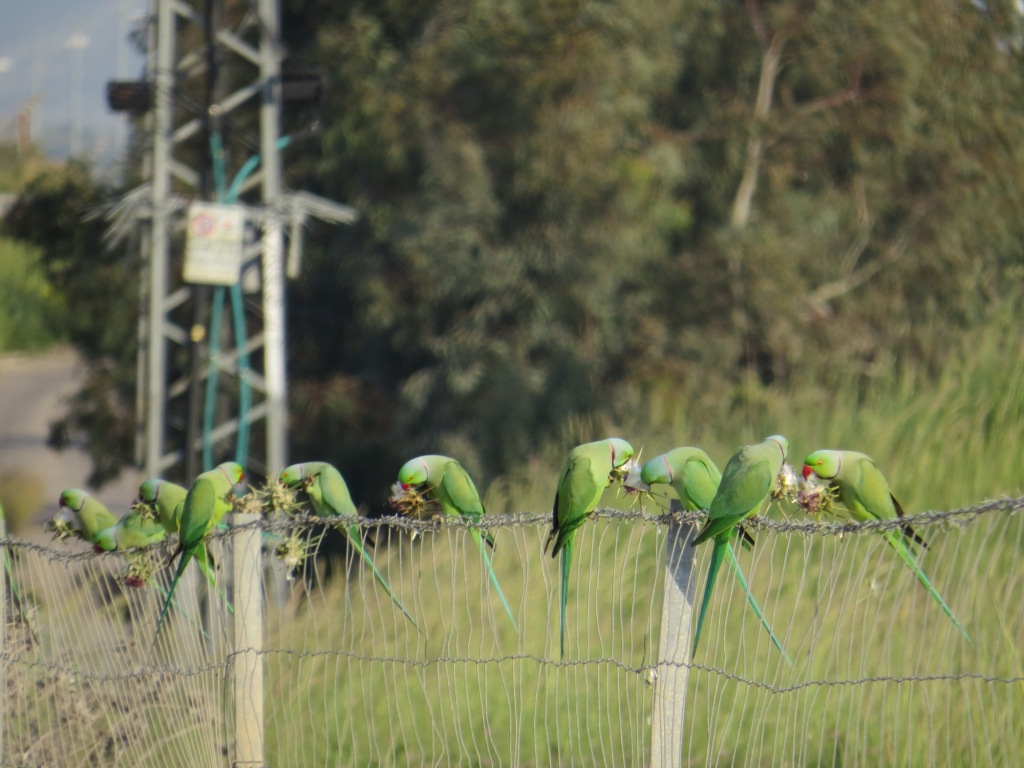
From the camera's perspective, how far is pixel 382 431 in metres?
12.0

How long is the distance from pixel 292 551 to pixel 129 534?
0.92m

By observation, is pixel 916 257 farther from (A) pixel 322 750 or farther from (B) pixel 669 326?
(A) pixel 322 750

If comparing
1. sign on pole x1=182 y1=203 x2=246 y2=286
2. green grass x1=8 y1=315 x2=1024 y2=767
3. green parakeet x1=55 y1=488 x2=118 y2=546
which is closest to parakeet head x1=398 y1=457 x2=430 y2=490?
green grass x1=8 y1=315 x2=1024 y2=767

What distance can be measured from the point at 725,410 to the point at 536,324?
79.7 inches

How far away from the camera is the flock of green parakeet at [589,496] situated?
299cm

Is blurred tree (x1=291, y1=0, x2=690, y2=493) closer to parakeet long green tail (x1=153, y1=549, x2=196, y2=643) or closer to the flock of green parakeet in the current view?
the flock of green parakeet

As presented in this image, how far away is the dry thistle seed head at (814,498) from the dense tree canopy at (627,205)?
7.03 meters

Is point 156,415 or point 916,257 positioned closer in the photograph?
point 156,415

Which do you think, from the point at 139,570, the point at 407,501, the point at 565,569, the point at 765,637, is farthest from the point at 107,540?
the point at 765,637

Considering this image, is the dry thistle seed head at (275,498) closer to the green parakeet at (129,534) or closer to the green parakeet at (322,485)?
the green parakeet at (322,485)

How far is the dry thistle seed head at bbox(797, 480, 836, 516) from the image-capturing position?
3195 millimetres

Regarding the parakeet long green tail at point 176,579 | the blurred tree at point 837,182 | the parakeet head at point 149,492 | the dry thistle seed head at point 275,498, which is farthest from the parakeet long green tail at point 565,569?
the blurred tree at point 837,182

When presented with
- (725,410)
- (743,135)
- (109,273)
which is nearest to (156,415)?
(109,273)

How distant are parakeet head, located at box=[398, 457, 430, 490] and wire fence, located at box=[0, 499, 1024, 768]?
138 mm
